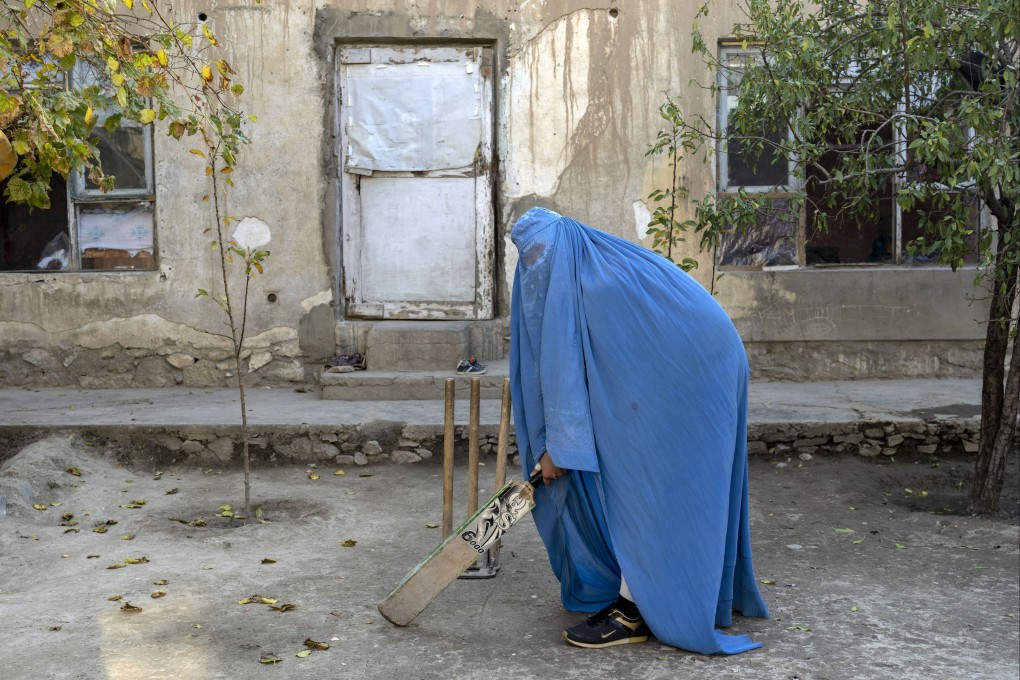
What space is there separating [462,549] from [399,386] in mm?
3402

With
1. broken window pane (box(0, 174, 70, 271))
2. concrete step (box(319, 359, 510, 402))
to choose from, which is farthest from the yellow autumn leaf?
broken window pane (box(0, 174, 70, 271))

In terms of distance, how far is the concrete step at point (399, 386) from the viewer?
685 centimetres

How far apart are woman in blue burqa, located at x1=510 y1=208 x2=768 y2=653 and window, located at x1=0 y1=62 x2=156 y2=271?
5.06 m

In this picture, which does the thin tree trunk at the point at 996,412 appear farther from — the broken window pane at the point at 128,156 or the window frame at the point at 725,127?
the broken window pane at the point at 128,156

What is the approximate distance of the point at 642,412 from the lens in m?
3.41

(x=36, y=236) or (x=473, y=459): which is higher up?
(x=36, y=236)

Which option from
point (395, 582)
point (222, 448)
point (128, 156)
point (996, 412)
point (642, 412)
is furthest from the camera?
point (128, 156)

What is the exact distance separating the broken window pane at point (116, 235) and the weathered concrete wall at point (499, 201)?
0.25m

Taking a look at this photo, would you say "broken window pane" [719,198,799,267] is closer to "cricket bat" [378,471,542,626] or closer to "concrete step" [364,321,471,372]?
"concrete step" [364,321,471,372]

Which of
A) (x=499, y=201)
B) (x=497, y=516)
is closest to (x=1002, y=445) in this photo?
(x=497, y=516)

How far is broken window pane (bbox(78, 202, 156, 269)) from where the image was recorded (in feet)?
25.0

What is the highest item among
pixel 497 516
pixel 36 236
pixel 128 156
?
pixel 128 156

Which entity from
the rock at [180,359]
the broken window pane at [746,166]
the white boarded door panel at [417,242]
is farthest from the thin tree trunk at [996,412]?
the rock at [180,359]

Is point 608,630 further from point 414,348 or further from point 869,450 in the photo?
point 414,348
